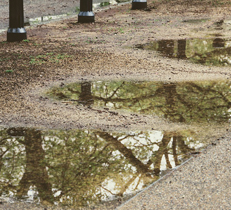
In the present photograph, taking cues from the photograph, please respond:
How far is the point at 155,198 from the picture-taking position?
3998 mm

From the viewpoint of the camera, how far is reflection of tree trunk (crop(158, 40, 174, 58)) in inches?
381

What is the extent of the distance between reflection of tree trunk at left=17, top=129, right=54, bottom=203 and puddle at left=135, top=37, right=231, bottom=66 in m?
4.52

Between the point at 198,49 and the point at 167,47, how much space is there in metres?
0.65

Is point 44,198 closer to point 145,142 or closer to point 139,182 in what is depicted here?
point 139,182

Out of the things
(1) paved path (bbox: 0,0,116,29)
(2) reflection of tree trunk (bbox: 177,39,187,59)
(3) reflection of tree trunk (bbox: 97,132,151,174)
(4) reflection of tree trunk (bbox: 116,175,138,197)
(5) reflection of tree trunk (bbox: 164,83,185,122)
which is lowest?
(4) reflection of tree trunk (bbox: 116,175,138,197)

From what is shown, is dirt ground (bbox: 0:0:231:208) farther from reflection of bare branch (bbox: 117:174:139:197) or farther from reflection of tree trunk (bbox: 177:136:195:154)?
reflection of bare branch (bbox: 117:174:139:197)

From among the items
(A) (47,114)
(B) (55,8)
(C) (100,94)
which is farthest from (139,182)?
(B) (55,8)

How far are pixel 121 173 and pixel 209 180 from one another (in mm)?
789

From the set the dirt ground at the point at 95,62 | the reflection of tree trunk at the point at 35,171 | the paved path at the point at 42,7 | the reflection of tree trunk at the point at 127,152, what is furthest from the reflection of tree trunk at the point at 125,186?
the paved path at the point at 42,7

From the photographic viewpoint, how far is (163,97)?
688 centimetres

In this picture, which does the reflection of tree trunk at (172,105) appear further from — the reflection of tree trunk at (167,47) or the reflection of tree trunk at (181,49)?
the reflection of tree trunk at (167,47)

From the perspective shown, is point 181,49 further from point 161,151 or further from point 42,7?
point 42,7

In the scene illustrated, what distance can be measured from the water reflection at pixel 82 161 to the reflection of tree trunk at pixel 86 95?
3.90 feet

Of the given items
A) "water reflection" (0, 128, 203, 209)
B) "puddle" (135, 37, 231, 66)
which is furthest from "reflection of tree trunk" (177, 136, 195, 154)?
"puddle" (135, 37, 231, 66)
